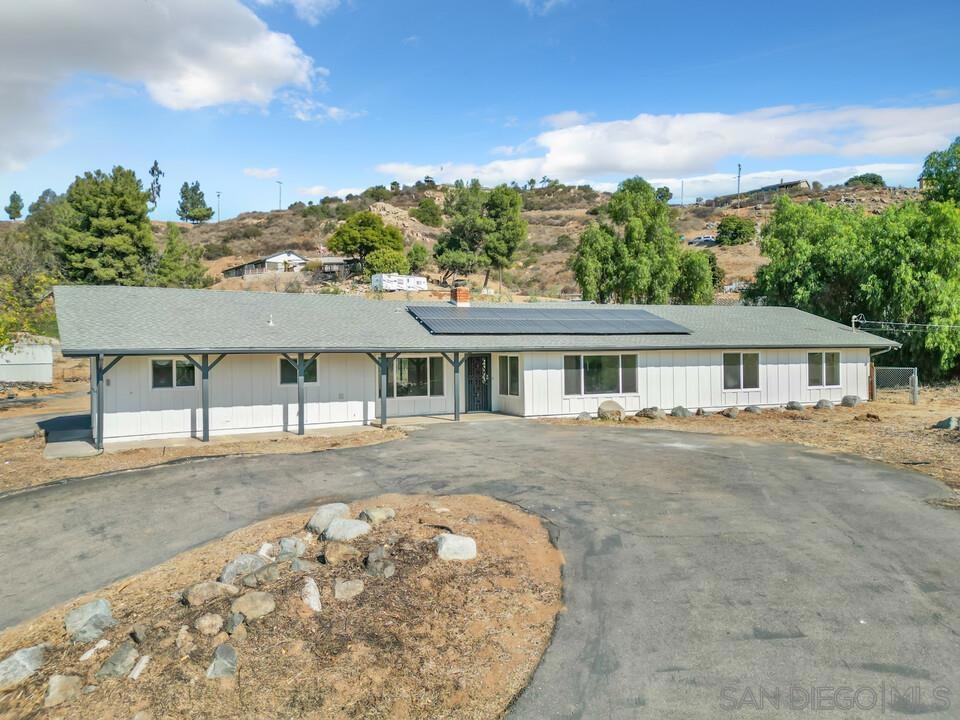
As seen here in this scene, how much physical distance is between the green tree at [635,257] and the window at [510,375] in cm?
1851

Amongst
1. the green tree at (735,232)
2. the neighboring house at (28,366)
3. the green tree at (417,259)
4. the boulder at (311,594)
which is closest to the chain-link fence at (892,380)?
the boulder at (311,594)

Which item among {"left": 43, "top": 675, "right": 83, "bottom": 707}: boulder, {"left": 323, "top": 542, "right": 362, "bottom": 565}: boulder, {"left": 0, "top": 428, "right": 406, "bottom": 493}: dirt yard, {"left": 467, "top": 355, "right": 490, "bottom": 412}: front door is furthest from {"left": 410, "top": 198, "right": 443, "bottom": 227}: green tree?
{"left": 43, "top": 675, "right": 83, "bottom": 707}: boulder

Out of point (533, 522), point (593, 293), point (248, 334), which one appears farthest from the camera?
point (593, 293)

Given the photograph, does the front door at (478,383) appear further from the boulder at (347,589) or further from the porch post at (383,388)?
the boulder at (347,589)

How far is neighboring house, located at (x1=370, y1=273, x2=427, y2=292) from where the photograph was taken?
179ft

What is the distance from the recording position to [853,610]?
657 centimetres

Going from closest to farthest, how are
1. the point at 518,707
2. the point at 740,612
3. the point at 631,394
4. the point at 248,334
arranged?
the point at 518,707 → the point at 740,612 → the point at 248,334 → the point at 631,394

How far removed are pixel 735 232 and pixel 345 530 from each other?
283 ft

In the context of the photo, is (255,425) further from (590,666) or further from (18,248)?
(18,248)

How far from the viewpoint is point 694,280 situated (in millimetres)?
40656

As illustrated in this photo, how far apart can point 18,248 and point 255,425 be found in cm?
3727

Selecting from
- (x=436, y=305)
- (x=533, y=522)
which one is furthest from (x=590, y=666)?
(x=436, y=305)

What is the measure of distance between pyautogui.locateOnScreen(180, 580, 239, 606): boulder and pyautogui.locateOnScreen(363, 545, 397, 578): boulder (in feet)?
4.67

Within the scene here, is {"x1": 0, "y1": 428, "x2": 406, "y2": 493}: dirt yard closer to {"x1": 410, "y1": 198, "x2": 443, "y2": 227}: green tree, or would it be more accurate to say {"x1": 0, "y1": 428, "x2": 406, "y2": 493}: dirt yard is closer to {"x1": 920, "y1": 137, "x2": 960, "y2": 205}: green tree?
{"x1": 920, "y1": 137, "x2": 960, "y2": 205}: green tree
